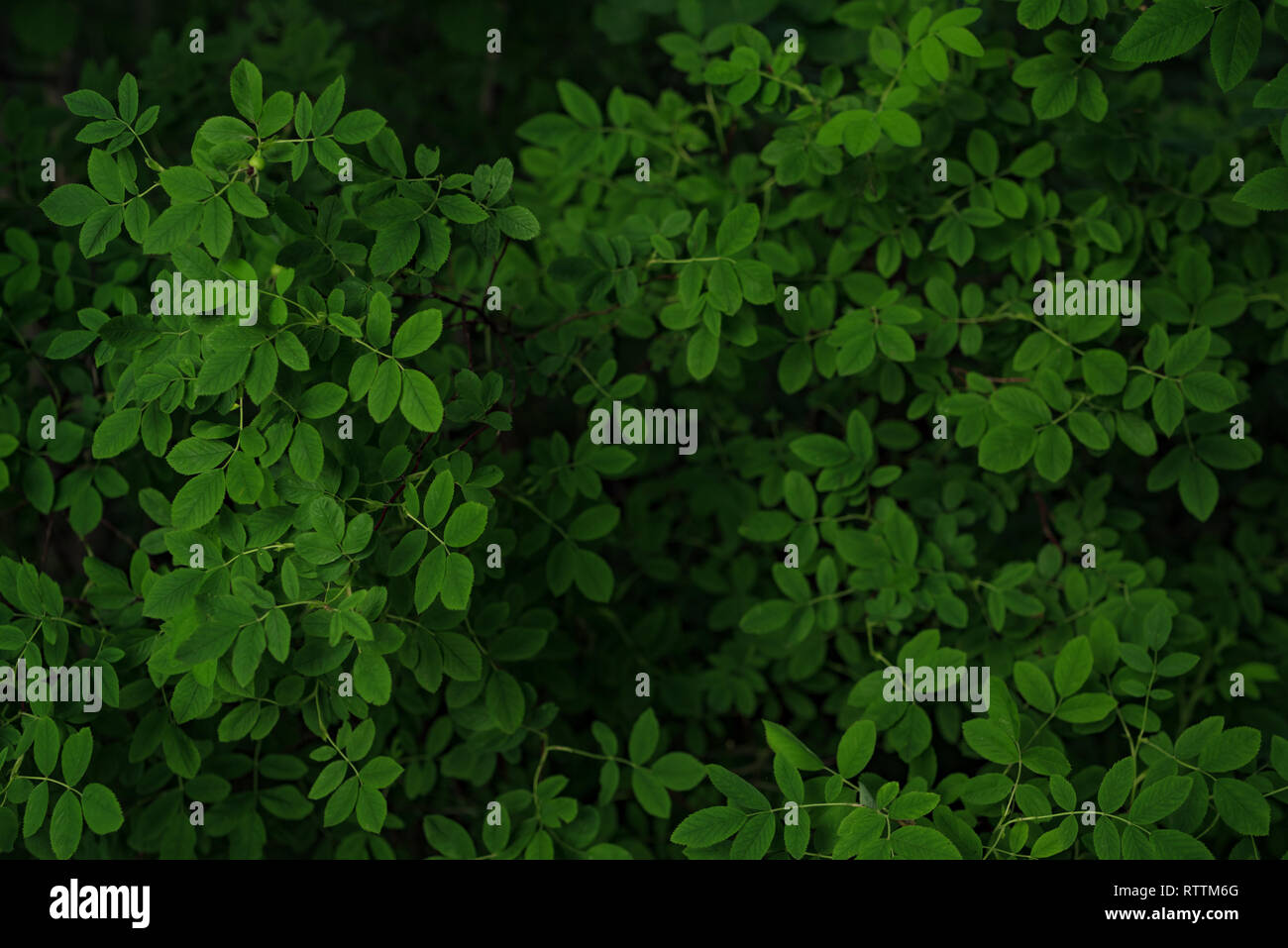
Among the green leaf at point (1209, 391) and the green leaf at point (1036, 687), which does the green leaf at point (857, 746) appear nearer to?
the green leaf at point (1036, 687)

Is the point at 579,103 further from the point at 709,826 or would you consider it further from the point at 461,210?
the point at 709,826

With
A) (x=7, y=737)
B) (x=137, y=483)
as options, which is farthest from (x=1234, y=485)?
(x=7, y=737)

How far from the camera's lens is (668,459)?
236 cm

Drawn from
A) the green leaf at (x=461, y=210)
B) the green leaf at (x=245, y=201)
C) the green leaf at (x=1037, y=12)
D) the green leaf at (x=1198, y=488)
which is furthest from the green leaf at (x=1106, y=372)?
the green leaf at (x=245, y=201)

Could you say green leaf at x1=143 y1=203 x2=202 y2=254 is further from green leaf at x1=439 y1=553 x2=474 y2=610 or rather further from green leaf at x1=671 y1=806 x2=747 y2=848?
green leaf at x1=671 y1=806 x2=747 y2=848

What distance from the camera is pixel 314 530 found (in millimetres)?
1515

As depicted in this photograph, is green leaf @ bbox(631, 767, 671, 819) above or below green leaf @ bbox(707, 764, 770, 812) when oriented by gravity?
below

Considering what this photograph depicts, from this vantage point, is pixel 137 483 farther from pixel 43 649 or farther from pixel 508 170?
pixel 508 170

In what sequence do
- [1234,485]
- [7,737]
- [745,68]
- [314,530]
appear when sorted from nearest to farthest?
1. [314,530]
2. [7,737]
3. [745,68]
4. [1234,485]

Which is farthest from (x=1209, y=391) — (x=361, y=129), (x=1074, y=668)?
(x=361, y=129)

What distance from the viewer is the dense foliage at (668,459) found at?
5.09 ft

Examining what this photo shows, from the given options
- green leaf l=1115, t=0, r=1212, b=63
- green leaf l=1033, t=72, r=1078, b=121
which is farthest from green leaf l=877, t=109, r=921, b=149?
green leaf l=1115, t=0, r=1212, b=63

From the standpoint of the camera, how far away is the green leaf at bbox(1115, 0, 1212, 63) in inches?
60.4

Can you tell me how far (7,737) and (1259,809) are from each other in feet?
5.86
